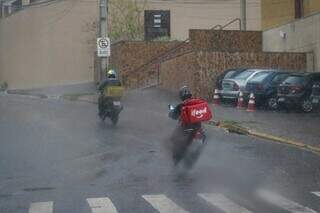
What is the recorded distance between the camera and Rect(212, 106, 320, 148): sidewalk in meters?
19.0

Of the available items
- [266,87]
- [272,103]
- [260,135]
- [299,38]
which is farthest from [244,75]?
[260,135]

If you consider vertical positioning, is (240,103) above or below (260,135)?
above

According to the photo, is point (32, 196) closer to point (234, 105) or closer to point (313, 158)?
point (313, 158)

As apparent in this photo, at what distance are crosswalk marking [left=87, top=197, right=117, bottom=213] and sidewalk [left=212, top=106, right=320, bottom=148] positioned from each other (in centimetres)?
776

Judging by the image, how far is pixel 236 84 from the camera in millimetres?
29250

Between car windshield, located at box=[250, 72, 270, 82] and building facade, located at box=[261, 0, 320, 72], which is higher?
building facade, located at box=[261, 0, 320, 72]

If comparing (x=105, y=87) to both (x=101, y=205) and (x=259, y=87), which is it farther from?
(x=101, y=205)

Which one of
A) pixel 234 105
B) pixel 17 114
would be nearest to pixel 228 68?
pixel 234 105

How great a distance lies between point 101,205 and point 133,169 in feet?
11.4

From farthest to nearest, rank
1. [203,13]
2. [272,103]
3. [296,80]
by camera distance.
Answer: [203,13], [272,103], [296,80]

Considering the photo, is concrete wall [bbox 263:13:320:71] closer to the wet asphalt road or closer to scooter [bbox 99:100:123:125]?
the wet asphalt road

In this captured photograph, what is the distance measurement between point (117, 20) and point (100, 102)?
27316mm

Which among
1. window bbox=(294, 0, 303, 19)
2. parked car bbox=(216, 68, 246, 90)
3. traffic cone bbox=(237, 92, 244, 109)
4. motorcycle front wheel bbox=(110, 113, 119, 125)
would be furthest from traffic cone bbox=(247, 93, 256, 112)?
window bbox=(294, 0, 303, 19)

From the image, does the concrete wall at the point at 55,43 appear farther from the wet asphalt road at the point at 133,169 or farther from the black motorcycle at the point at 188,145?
the black motorcycle at the point at 188,145
